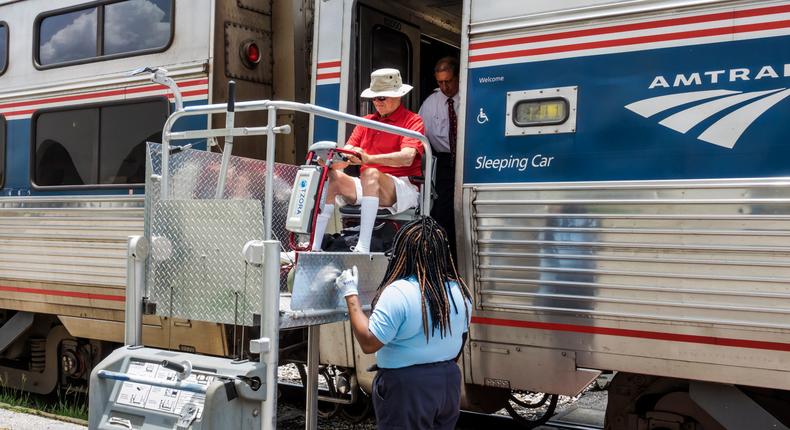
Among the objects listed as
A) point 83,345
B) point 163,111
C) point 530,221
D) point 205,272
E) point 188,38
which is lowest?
point 83,345

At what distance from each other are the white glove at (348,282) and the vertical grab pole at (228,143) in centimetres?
82

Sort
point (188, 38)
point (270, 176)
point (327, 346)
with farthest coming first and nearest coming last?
1. point (188, 38)
2. point (327, 346)
3. point (270, 176)

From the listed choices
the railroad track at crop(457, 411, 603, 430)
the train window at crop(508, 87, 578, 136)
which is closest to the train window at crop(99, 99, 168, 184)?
the train window at crop(508, 87, 578, 136)

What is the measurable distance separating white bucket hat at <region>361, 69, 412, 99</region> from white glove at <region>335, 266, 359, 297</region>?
1246 mm

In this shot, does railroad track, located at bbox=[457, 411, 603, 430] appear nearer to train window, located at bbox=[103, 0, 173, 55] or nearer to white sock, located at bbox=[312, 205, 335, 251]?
white sock, located at bbox=[312, 205, 335, 251]

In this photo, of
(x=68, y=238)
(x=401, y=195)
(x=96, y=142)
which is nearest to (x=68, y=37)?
(x=96, y=142)

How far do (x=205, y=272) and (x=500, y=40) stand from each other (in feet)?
6.63

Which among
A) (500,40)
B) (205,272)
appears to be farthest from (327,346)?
(500,40)

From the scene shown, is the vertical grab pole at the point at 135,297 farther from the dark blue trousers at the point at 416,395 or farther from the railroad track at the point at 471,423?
the railroad track at the point at 471,423

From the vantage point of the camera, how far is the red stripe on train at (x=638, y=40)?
12.6ft

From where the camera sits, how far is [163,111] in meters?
5.81

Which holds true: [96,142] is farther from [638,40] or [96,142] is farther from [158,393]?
[638,40]

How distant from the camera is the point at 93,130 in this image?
20.5ft

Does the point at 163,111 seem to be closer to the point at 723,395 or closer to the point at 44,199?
the point at 44,199
